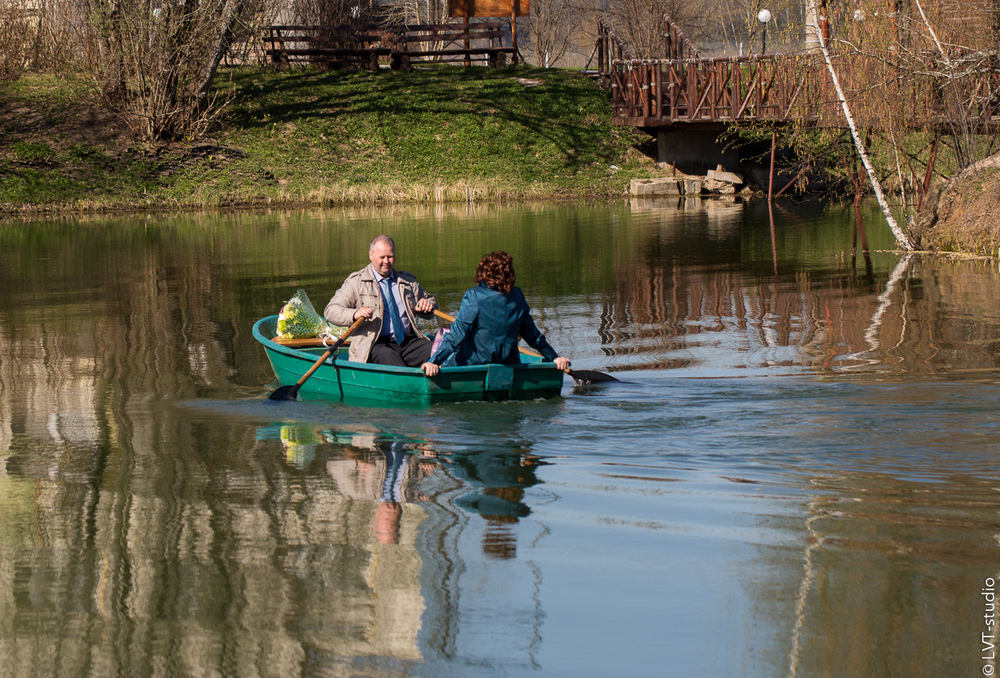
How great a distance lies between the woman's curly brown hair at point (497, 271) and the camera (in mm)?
8125

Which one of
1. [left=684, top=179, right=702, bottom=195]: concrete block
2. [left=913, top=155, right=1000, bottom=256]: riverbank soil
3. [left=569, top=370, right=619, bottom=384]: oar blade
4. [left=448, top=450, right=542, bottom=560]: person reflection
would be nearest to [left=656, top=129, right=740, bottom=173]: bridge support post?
[left=684, top=179, right=702, bottom=195]: concrete block

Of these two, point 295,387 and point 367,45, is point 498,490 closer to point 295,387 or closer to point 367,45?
point 295,387

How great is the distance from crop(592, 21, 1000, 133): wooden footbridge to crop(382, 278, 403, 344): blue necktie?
28.4 feet

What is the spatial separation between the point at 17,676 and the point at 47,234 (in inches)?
843

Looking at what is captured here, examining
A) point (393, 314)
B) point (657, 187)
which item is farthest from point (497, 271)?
point (657, 187)

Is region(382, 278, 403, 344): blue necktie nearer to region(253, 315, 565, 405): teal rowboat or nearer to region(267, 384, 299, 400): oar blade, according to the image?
region(253, 315, 565, 405): teal rowboat

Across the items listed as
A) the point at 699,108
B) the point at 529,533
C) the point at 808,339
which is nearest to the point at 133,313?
the point at 808,339

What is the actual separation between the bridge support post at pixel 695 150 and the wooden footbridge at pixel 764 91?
2.02ft

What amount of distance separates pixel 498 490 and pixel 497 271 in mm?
2189

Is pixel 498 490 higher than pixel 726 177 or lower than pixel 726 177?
lower

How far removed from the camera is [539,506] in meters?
6.08

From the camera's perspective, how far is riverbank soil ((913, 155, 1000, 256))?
15891mm

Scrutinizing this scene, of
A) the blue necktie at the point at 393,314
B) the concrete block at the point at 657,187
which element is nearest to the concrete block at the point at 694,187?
the concrete block at the point at 657,187

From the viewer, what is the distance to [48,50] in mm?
37844
